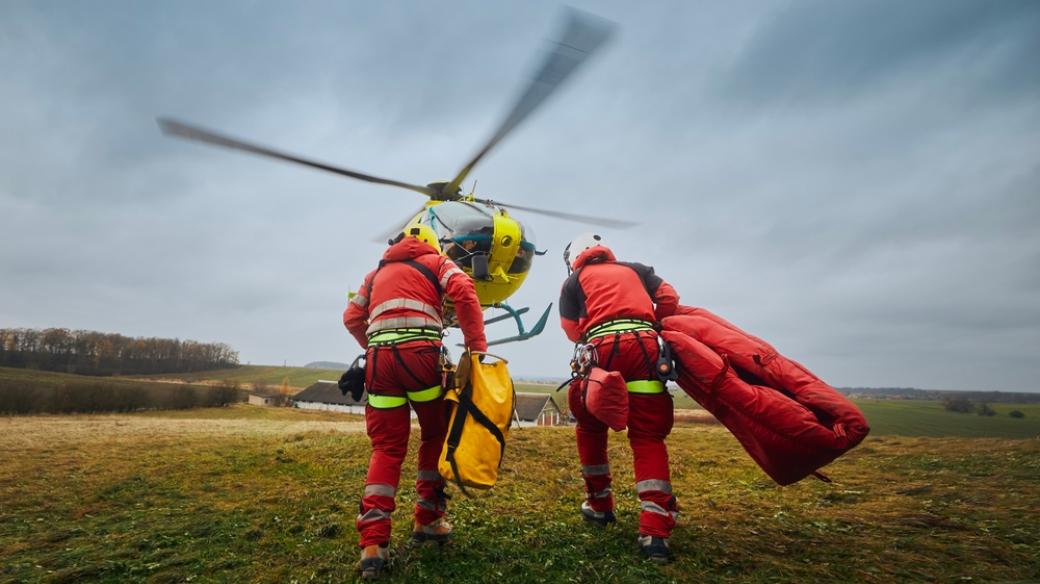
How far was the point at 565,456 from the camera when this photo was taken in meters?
7.58

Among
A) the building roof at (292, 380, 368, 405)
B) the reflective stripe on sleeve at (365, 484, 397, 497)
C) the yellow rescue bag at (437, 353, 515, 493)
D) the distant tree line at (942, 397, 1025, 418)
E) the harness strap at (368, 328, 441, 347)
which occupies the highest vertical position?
the harness strap at (368, 328, 441, 347)

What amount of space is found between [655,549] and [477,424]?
170cm

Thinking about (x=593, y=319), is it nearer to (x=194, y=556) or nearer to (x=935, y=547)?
(x=935, y=547)

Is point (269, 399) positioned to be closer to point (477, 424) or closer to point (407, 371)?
point (407, 371)

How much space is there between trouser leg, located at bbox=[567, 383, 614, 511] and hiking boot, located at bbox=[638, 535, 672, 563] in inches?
31.7

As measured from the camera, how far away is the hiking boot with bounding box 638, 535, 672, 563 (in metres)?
3.58

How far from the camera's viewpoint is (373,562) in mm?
3469

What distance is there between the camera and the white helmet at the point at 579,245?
208 inches

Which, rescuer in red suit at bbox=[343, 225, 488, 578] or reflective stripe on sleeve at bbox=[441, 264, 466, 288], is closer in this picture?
rescuer in red suit at bbox=[343, 225, 488, 578]

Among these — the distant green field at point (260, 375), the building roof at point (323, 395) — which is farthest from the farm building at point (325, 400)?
the distant green field at point (260, 375)

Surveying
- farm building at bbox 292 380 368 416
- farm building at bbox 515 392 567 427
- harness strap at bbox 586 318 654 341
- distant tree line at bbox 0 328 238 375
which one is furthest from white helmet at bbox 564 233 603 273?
distant tree line at bbox 0 328 238 375

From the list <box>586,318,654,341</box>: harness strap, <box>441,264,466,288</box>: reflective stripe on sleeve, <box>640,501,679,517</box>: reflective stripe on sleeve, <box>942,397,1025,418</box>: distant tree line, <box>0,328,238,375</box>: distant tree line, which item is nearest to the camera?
<box>640,501,679,517</box>: reflective stripe on sleeve

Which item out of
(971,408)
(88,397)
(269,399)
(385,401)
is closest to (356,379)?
(385,401)

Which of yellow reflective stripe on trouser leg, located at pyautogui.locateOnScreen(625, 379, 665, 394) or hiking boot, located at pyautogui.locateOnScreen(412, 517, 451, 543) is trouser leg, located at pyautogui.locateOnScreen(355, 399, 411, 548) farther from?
yellow reflective stripe on trouser leg, located at pyautogui.locateOnScreen(625, 379, 665, 394)
